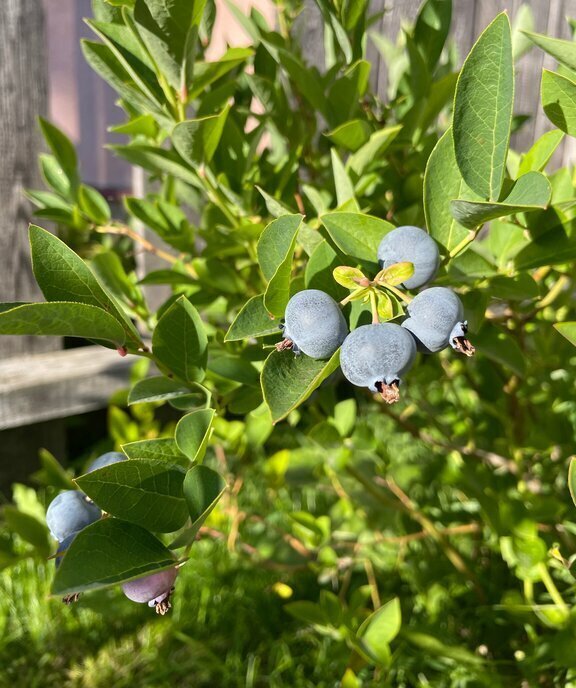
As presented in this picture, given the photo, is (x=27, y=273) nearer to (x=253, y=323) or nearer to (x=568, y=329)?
(x=253, y=323)

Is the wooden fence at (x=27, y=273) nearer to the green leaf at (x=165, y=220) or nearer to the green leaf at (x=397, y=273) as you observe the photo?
the green leaf at (x=165, y=220)

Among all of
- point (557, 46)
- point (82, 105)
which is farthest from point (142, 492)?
point (82, 105)

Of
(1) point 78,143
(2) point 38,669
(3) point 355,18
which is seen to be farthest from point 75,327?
(1) point 78,143

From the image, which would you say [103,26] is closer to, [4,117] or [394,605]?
[394,605]

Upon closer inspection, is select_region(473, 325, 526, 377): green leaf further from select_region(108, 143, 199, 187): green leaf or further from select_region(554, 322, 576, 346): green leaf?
select_region(108, 143, 199, 187): green leaf

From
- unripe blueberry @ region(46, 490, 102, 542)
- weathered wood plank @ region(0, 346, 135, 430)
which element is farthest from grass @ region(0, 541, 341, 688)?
unripe blueberry @ region(46, 490, 102, 542)

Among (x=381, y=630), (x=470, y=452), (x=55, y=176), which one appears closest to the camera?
(x=381, y=630)
